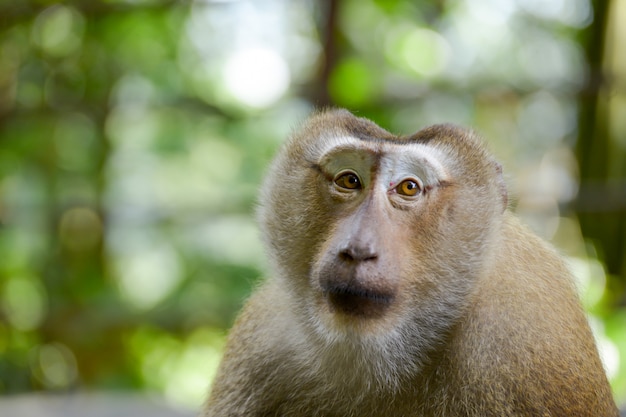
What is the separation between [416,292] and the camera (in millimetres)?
2725

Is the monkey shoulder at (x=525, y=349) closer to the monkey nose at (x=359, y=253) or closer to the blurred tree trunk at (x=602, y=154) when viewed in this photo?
the monkey nose at (x=359, y=253)

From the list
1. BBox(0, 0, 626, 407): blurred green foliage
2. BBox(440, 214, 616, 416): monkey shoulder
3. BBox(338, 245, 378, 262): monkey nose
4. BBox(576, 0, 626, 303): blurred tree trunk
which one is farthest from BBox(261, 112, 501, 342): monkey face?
BBox(576, 0, 626, 303): blurred tree trunk

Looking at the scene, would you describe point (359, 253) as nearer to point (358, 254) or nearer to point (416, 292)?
point (358, 254)

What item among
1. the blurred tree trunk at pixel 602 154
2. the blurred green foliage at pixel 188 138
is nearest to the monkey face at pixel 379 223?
the blurred green foliage at pixel 188 138

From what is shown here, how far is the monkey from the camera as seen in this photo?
8.62 feet

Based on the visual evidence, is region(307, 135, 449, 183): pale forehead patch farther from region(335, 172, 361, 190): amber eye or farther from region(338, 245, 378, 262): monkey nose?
region(338, 245, 378, 262): monkey nose

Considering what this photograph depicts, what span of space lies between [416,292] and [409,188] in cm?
36

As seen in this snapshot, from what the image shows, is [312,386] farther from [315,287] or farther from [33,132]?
[33,132]

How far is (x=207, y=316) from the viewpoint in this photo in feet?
21.4

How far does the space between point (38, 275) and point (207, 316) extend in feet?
5.90

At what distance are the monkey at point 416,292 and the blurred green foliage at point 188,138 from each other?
3203 mm

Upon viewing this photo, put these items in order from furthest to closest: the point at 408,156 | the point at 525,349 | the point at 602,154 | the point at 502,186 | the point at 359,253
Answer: the point at 602,154 → the point at 502,186 → the point at 408,156 → the point at 525,349 → the point at 359,253

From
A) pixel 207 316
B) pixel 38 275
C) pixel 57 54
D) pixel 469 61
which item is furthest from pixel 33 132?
pixel 469 61

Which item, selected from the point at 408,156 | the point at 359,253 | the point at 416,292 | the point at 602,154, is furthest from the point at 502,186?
the point at 602,154
